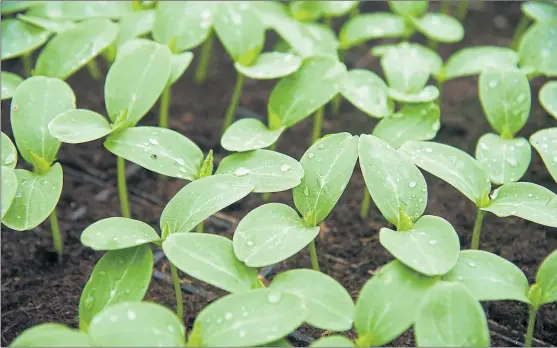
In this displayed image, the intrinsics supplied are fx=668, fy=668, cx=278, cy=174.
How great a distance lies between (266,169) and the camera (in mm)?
1225

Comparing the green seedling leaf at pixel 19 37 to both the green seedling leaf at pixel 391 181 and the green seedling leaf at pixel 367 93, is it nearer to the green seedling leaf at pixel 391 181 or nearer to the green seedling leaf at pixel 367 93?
the green seedling leaf at pixel 367 93

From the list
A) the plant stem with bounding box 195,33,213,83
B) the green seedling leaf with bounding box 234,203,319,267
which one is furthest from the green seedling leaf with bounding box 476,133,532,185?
the plant stem with bounding box 195,33,213,83

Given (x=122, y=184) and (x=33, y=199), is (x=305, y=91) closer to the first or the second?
(x=122, y=184)

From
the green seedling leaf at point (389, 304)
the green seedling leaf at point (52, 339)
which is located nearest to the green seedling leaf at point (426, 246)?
the green seedling leaf at point (389, 304)

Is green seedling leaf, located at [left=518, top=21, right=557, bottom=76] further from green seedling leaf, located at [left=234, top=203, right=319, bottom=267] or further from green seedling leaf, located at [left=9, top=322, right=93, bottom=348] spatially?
green seedling leaf, located at [left=9, top=322, right=93, bottom=348]

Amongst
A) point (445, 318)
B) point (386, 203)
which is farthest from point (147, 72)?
point (445, 318)

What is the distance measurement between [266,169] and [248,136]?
13cm

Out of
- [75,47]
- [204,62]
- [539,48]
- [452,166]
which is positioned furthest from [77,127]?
[539,48]

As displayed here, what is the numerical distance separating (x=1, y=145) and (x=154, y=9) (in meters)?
0.63

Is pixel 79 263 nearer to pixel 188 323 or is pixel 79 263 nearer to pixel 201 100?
pixel 188 323

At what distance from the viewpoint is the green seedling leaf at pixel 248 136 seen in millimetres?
1287

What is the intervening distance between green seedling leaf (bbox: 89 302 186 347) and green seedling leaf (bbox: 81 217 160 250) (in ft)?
0.46

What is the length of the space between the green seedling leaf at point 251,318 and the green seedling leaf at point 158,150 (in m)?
0.33

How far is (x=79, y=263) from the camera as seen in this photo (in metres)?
1.43
